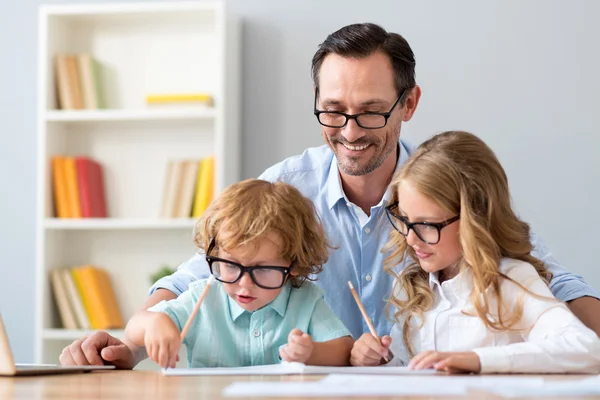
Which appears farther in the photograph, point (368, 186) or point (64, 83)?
point (64, 83)

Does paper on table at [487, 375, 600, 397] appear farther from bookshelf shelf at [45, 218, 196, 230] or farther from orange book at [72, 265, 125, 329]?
orange book at [72, 265, 125, 329]

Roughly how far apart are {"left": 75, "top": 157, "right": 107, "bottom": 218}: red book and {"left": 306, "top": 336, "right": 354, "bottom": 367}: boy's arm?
7.43 ft

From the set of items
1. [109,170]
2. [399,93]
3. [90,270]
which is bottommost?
[90,270]

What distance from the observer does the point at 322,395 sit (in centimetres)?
107

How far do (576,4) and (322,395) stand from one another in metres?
2.99

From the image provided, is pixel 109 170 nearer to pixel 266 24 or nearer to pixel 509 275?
pixel 266 24

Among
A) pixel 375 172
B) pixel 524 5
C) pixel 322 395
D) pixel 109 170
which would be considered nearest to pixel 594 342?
pixel 322 395

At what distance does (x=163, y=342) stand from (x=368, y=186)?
3.25ft

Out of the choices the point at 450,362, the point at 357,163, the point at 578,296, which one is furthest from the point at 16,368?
the point at 578,296

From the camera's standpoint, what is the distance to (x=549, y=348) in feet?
4.74

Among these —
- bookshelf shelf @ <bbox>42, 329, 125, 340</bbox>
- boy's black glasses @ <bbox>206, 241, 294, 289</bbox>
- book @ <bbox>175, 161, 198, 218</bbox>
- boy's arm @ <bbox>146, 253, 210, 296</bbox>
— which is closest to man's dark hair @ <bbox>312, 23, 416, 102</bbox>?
boy's arm @ <bbox>146, 253, 210, 296</bbox>

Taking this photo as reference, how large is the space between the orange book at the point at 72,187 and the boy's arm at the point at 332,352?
2.28m

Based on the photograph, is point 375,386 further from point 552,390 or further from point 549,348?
point 549,348

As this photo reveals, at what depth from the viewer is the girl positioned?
1.64m
